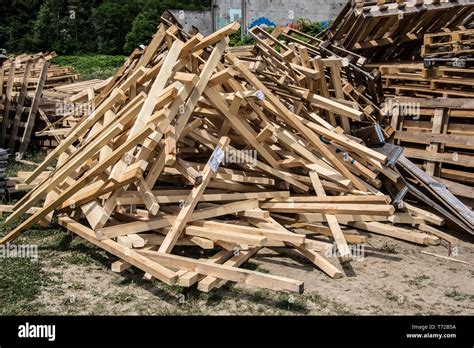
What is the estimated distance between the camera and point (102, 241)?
219 inches

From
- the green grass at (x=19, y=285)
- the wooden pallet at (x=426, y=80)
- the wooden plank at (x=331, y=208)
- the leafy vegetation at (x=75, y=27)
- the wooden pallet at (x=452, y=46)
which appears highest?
the leafy vegetation at (x=75, y=27)

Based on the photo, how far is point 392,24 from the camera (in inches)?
393

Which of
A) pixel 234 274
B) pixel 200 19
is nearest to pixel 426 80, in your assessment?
pixel 234 274

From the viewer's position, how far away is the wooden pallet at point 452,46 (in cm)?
864

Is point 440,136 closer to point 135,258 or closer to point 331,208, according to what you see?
point 331,208

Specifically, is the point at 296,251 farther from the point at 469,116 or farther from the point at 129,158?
the point at 469,116

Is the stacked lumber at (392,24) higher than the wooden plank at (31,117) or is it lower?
higher

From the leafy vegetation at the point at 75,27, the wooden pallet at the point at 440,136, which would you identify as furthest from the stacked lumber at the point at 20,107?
the leafy vegetation at the point at 75,27

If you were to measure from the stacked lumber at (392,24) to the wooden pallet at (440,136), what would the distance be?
177 centimetres

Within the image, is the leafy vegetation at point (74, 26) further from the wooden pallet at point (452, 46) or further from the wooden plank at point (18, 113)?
the wooden pallet at point (452, 46)

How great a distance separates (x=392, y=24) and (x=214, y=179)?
18.2 feet

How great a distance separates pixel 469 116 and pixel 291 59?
2.98 metres
